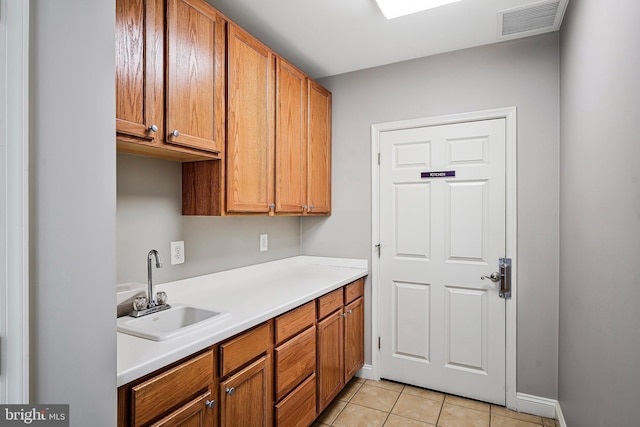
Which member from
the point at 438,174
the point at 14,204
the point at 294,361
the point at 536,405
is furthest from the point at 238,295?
the point at 536,405

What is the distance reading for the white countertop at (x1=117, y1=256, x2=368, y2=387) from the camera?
1186mm

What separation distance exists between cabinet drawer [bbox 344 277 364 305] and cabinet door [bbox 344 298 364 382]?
0.04 metres

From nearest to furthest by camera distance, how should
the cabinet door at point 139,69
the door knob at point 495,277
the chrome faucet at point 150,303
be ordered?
the cabinet door at point 139,69 < the chrome faucet at point 150,303 < the door knob at point 495,277

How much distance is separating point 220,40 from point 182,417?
1.71 meters

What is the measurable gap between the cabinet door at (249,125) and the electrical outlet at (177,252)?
389mm

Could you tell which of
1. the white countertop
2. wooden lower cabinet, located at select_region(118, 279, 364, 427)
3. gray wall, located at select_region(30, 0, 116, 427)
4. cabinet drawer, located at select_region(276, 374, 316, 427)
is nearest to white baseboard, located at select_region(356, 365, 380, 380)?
wooden lower cabinet, located at select_region(118, 279, 364, 427)

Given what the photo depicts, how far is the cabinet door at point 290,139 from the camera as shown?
232cm

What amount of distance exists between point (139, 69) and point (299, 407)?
1.84 metres

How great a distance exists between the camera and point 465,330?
259 cm

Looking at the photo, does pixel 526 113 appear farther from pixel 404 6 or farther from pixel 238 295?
pixel 238 295

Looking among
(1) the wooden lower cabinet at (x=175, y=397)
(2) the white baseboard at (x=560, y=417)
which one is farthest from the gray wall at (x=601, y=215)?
(1) the wooden lower cabinet at (x=175, y=397)

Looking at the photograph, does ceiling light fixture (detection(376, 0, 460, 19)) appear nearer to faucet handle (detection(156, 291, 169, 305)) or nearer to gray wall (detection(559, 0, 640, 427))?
gray wall (detection(559, 0, 640, 427))

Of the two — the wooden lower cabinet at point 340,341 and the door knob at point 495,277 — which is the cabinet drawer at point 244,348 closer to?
the wooden lower cabinet at point 340,341

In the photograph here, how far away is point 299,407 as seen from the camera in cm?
196
